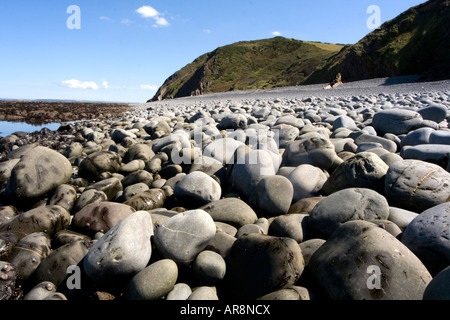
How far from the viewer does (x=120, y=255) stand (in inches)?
80.4

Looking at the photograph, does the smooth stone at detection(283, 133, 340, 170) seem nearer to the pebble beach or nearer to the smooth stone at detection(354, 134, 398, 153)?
the pebble beach

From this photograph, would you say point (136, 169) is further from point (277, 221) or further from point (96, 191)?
point (277, 221)

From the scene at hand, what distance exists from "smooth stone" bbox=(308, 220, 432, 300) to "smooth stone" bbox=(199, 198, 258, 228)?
915mm

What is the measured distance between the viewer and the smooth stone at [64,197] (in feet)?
11.3

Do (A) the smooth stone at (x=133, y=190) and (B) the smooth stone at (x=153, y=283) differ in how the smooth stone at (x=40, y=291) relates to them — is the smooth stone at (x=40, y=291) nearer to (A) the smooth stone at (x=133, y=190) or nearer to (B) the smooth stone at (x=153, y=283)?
(B) the smooth stone at (x=153, y=283)

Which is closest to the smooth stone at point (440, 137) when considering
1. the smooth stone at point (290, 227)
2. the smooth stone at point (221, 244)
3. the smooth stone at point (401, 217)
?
the smooth stone at point (401, 217)

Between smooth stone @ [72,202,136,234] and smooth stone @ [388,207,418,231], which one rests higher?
smooth stone @ [388,207,418,231]

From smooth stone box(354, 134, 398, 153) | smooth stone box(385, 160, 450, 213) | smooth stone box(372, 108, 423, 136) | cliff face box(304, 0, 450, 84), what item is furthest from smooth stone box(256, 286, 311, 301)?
cliff face box(304, 0, 450, 84)

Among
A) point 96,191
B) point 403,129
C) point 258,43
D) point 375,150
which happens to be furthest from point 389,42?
point 258,43

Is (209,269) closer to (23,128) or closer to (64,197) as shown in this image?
(64,197)

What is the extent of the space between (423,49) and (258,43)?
6128cm

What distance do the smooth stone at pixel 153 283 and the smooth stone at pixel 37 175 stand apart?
7.92 ft

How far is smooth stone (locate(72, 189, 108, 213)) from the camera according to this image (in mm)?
3461

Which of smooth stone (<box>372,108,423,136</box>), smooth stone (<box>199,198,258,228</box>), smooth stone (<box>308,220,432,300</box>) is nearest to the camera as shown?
smooth stone (<box>308,220,432,300</box>)
